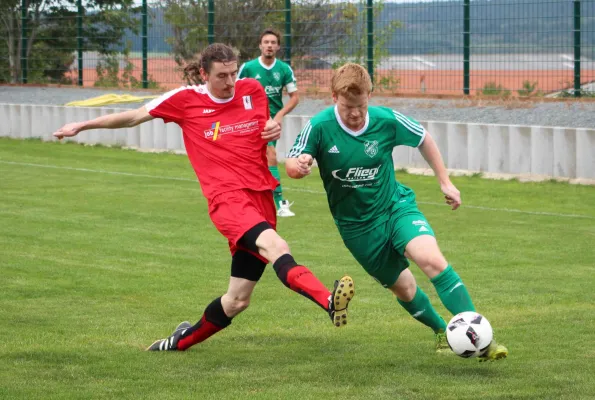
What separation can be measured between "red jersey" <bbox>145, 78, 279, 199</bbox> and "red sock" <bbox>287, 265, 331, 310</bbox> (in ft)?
2.58

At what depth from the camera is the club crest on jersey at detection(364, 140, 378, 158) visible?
646 cm

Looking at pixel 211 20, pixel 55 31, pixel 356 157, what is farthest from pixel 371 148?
pixel 55 31

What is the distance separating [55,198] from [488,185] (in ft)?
20.2

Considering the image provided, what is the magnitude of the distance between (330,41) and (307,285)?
650 inches

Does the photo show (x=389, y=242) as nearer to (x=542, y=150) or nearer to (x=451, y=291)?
(x=451, y=291)

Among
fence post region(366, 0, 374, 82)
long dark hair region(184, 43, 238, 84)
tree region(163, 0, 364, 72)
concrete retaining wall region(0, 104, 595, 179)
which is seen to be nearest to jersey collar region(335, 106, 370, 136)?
long dark hair region(184, 43, 238, 84)

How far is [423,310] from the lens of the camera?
266 inches

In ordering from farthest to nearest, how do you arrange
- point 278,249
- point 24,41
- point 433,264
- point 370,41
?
point 24,41
point 370,41
point 278,249
point 433,264

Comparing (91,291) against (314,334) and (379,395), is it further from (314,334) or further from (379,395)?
(379,395)

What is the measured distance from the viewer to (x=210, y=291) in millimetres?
8992

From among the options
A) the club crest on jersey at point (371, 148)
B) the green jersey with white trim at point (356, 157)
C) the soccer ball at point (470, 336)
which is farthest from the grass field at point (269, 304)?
the club crest on jersey at point (371, 148)

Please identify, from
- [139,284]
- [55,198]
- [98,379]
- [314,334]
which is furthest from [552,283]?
[55,198]

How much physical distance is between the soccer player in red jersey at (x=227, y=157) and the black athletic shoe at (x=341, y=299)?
705 mm

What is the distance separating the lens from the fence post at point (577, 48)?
1816 centimetres
